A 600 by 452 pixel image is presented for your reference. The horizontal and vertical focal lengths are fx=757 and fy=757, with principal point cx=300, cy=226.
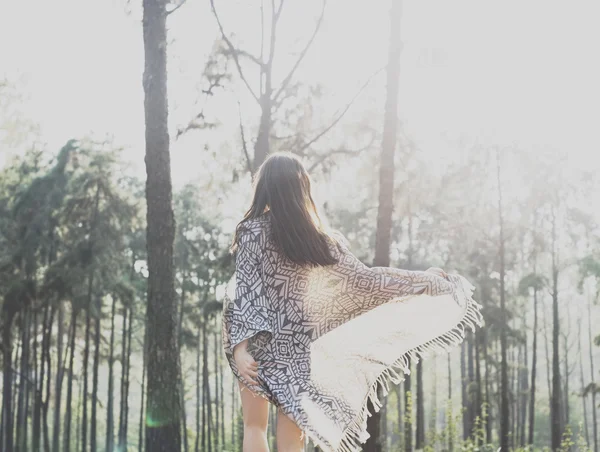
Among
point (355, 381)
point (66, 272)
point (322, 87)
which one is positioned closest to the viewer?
point (355, 381)

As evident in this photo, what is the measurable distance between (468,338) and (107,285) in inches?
762

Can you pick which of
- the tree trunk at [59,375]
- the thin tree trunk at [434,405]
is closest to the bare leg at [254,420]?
the thin tree trunk at [434,405]

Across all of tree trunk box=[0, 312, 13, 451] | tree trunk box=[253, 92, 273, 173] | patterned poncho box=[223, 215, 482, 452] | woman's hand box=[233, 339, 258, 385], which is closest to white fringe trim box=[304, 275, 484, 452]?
patterned poncho box=[223, 215, 482, 452]

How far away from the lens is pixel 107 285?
80.1 ft

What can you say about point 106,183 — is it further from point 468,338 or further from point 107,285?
point 468,338

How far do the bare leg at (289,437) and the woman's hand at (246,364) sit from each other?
0.24 meters

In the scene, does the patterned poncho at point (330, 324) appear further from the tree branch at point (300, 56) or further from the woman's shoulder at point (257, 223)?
the tree branch at point (300, 56)

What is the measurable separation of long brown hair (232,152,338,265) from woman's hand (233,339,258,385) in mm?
572

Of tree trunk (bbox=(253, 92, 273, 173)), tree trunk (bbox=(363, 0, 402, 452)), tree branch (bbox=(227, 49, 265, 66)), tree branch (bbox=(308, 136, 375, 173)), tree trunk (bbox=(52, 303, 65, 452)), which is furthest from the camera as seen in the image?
tree trunk (bbox=(52, 303, 65, 452))

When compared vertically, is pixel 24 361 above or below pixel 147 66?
below

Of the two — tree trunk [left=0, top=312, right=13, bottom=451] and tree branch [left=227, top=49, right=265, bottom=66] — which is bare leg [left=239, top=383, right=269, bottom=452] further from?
tree trunk [left=0, top=312, right=13, bottom=451]

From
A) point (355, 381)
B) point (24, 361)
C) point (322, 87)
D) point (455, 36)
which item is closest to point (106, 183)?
point (24, 361)

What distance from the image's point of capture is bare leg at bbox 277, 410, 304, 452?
3.94 m

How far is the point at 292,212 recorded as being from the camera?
4188 mm
